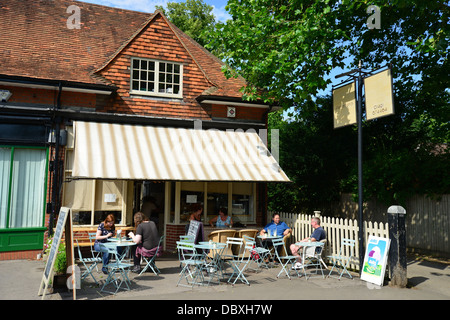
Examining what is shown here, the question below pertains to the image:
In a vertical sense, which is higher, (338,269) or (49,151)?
(49,151)

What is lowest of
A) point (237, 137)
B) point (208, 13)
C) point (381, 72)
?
point (237, 137)

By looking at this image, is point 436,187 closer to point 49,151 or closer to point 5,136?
point 49,151

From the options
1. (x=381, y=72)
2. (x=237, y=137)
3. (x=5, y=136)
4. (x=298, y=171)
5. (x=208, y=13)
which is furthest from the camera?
(x=208, y=13)

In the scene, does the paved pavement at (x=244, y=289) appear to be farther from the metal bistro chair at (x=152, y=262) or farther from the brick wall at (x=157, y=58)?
the brick wall at (x=157, y=58)

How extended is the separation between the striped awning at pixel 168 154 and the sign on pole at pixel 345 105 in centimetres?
250

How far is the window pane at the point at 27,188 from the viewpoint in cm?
1090

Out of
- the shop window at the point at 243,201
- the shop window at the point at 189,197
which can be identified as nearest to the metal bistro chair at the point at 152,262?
the shop window at the point at 189,197

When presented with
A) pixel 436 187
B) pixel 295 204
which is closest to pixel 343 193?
pixel 295 204

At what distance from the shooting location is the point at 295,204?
1717 centimetres

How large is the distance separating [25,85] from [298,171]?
10.7m

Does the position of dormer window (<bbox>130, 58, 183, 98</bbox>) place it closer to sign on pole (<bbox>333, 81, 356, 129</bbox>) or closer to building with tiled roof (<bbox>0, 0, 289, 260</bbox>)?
building with tiled roof (<bbox>0, 0, 289, 260</bbox>)

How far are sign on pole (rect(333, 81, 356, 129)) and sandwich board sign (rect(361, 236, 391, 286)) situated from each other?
3.02 meters

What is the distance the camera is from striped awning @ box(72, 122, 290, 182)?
1019 cm

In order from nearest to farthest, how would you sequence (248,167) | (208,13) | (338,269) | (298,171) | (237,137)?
(338,269), (248,167), (237,137), (298,171), (208,13)
